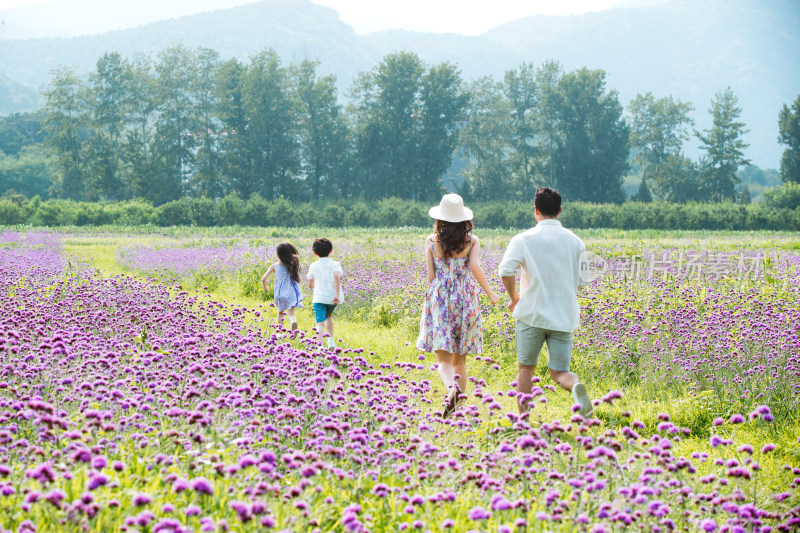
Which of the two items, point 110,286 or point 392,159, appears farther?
point 392,159

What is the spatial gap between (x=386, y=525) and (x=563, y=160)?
73.5 meters

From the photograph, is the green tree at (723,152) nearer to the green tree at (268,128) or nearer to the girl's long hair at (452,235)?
the green tree at (268,128)

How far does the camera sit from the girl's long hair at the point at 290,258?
9562 mm

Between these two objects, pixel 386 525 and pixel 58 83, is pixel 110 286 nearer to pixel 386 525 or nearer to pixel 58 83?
pixel 386 525

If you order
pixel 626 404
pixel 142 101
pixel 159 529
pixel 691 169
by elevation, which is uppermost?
pixel 142 101

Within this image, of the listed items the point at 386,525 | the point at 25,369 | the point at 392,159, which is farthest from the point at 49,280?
the point at 392,159

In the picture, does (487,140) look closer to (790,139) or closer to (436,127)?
(436,127)

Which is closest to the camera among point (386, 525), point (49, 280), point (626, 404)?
point (386, 525)

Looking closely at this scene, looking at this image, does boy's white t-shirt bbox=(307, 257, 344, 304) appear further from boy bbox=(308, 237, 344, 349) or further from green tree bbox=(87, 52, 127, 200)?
green tree bbox=(87, 52, 127, 200)

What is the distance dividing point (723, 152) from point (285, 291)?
76.9 metres

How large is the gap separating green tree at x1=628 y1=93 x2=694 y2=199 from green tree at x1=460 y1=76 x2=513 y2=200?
17128mm

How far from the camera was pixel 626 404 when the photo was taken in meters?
6.74

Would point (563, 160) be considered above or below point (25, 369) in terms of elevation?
above

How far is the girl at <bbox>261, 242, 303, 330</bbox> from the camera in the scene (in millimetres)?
9633
